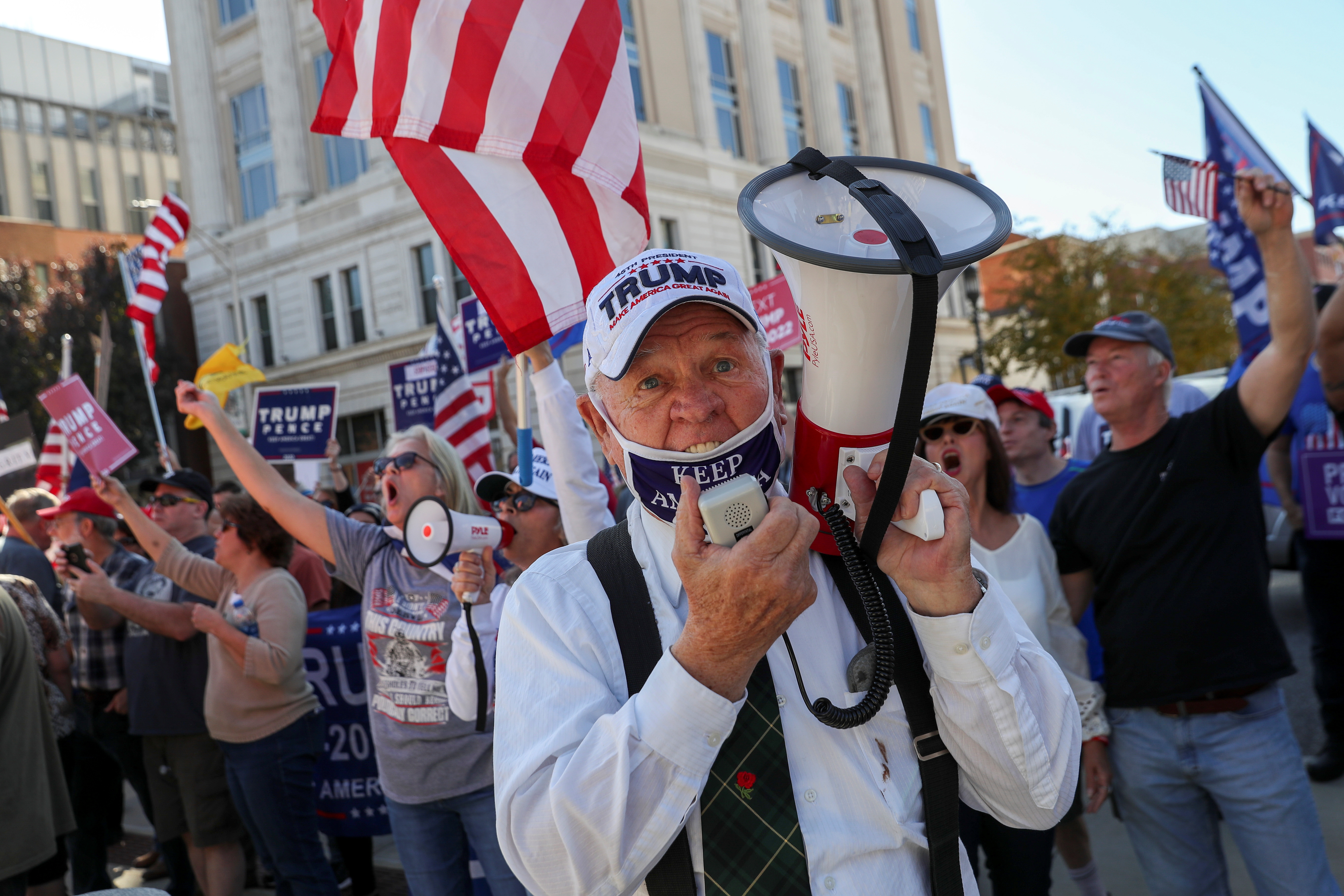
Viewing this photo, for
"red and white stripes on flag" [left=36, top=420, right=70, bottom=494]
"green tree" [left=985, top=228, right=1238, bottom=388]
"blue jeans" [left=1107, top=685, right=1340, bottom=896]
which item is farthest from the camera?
"green tree" [left=985, top=228, right=1238, bottom=388]

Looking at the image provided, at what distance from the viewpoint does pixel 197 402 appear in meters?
3.76

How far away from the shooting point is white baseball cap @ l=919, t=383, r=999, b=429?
345 centimetres

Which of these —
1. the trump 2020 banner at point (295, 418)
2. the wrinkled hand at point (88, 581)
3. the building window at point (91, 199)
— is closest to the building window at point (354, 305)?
the trump 2020 banner at point (295, 418)

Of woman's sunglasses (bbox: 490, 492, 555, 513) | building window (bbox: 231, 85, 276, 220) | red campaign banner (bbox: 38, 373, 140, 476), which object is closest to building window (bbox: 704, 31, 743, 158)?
building window (bbox: 231, 85, 276, 220)

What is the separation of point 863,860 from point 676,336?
0.88 meters

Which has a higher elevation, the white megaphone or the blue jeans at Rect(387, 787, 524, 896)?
the white megaphone

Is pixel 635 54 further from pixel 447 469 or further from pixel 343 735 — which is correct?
pixel 447 469

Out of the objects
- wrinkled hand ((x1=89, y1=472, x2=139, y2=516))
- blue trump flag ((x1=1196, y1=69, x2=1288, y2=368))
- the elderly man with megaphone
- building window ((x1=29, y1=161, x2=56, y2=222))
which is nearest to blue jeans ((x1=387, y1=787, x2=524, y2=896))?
the elderly man with megaphone

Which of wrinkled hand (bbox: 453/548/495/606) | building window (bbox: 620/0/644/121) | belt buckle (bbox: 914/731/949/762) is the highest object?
building window (bbox: 620/0/644/121)

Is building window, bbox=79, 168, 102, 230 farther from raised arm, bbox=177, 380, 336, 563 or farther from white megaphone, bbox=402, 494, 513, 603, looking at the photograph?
white megaphone, bbox=402, 494, 513, 603

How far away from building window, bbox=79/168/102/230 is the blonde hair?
148 ft

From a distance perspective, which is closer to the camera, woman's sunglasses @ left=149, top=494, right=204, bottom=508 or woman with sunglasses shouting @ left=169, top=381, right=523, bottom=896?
woman with sunglasses shouting @ left=169, top=381, right=523, bottom=896

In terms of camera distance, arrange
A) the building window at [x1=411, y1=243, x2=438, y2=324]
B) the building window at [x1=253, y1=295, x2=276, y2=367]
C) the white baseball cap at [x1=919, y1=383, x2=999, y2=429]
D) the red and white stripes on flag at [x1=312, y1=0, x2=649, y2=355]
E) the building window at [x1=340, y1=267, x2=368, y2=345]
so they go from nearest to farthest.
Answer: the red and white stripes on flag at [x1=312, y1=0, x2=649, y2=355] → the white baseball cap at [x1=919, y1=383, x2=999, y2=429] → the building window at [x1=411, y1=243, x2=438, y2=324] → the building window at [x1=340, y1=267, x2=368, y2=345] → the building window at [x1=253, y1=295, x2=276, y2=367]

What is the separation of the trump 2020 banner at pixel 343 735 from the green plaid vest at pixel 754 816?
12.4 feet
